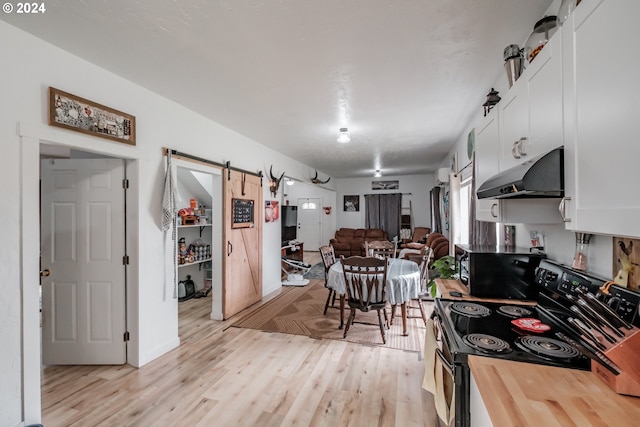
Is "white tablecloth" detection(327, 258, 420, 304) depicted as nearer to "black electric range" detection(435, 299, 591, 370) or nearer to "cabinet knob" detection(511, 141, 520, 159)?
"black electric range" detection(435, 299, 591, 370)

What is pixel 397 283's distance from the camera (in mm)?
3039

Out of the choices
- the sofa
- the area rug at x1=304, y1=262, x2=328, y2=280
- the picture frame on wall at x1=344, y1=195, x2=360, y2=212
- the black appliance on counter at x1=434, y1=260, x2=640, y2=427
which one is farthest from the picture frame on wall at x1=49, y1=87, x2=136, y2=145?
the picture frame on wall at x1=344, y1=195, x2=360, y2=212

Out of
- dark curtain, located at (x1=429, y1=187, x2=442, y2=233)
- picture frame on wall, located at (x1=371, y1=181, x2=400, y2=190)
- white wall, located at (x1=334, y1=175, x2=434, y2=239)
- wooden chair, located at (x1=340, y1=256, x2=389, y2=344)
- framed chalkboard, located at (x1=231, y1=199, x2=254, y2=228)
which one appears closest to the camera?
wooden chair, located at (x1=340, y1=256, x2=389, y2=344)

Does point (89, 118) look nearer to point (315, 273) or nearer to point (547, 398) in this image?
point (547, 398)

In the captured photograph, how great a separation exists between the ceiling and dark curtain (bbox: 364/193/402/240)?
5.80m

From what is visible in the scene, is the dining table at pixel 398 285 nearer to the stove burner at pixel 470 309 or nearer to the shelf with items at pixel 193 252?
the stove burner at pixel 470 309

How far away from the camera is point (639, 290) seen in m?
0.98

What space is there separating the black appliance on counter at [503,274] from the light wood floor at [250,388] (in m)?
0.98

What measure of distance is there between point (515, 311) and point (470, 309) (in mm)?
227

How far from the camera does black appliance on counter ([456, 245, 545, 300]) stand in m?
1.72

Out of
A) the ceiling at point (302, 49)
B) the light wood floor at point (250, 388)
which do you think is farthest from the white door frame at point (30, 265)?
the ceiling at point (302, 49)

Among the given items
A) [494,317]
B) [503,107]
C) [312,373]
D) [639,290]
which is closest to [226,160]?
[312,373]

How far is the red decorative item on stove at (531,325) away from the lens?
127 cm

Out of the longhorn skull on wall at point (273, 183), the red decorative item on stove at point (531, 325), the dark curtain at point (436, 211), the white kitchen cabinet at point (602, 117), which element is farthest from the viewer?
the dark curtain at point (436, 211)
